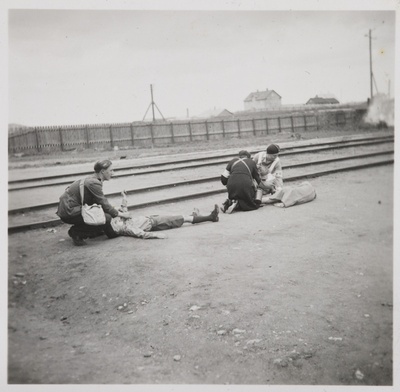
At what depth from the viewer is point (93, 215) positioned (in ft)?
15.0

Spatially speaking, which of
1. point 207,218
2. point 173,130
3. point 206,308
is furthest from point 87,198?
point 173,130

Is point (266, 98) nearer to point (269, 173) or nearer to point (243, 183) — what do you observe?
point (269, 173)

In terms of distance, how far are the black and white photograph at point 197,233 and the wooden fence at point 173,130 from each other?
9.18m

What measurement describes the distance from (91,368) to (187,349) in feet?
2.60

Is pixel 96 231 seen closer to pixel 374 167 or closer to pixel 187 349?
pixel 187 349

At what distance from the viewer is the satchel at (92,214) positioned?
4555 mm

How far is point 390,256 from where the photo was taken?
14.1 feet

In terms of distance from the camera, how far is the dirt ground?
297 centimetres

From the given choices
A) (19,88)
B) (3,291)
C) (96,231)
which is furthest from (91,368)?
(19,88)

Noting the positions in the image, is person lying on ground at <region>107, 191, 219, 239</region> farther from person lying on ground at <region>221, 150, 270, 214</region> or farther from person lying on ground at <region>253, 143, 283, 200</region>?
person lying on ground at <region>253, 143, 283, 200</region>

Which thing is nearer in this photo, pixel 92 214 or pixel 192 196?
pixel 92 214

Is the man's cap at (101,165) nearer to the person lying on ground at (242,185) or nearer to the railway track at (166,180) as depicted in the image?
the railway track at (166,180)

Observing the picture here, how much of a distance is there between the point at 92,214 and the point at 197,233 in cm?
142

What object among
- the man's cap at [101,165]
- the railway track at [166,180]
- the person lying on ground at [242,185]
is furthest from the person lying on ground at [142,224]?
the railway track at [166,180]
